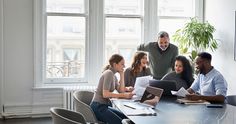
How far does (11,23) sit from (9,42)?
1.05 feet

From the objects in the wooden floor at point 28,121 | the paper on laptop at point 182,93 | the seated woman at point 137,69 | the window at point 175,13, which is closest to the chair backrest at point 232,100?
the paper on laptop at point 182,93

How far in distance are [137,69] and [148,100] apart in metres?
0.96

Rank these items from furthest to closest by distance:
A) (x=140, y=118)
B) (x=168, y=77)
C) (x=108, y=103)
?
(x=168, y=77), (x=108, y=103), (x=140, y=118)

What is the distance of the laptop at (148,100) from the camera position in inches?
120

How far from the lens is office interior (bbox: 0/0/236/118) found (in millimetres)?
5406

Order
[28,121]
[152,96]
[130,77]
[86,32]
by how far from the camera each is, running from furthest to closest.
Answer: [86,32] → [28,121] → [130,77] → [152,96]

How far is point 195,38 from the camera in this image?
5.48m

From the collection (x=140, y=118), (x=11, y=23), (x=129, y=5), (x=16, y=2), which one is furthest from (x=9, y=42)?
(x=140, y=118)

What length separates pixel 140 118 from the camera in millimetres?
2582

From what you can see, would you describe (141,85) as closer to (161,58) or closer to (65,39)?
(161,58)

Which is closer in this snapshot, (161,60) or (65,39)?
(161,60)

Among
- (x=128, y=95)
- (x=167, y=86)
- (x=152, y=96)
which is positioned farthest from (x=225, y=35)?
(x=152, y=96)

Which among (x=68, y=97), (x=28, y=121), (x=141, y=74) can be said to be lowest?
(x=28, y=121)

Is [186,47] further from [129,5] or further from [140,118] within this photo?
[140,118]
